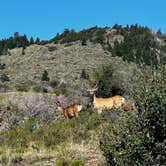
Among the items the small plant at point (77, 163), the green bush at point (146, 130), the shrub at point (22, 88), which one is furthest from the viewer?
the shrub at point (22, 88)

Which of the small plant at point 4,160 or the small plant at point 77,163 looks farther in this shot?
the small plant at point 4,160

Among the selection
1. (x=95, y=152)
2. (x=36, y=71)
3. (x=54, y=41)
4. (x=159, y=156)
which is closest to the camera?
(x=159, y=156)

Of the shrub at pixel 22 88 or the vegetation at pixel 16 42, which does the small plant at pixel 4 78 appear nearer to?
the shrub at pixel 22 88

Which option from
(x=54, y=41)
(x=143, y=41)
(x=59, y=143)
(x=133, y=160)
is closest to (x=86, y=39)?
(x=54, y=41)

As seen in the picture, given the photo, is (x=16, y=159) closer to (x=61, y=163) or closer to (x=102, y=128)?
(x=61, y=163)

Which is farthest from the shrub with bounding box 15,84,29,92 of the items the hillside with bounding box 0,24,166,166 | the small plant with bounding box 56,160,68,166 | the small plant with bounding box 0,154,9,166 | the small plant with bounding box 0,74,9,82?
the small plant with bounding box 56,160,68,166

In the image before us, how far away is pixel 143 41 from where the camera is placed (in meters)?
68.5

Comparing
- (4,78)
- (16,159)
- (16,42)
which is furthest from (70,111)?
(16,42)

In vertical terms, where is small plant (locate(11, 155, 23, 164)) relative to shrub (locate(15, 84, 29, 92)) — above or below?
below

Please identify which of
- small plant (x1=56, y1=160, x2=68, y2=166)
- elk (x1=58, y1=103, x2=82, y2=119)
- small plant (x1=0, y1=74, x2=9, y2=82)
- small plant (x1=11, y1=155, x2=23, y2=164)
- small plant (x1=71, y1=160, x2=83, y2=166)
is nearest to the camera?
small plant (x1=71, y1=160, x2=83, y2=166)

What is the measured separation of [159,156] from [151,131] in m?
0.43

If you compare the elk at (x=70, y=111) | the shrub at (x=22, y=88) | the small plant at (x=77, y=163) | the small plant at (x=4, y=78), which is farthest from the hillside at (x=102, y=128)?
the small plant at (x=4, y=78)

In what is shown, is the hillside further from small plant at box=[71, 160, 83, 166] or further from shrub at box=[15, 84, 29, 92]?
shrub at box=[15, 84, 29, 92]

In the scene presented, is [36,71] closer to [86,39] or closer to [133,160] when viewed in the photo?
[86,39]
